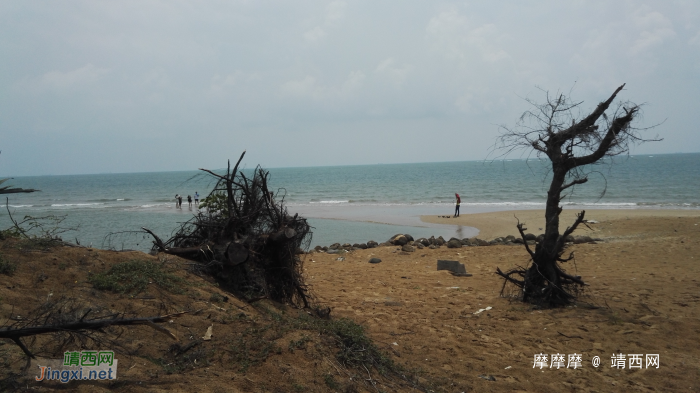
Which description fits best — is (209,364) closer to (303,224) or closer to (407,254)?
(303,224)

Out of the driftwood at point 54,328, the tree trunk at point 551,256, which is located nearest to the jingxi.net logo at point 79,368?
the driftwood at point 54,328

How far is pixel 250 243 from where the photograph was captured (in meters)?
6.31

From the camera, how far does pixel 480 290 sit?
30.8 ft

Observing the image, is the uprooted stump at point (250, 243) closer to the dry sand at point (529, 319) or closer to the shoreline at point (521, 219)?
the dry sand at point (529, 319)

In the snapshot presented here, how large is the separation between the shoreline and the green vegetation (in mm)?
16673

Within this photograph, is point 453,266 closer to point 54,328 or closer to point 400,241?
point 400,241

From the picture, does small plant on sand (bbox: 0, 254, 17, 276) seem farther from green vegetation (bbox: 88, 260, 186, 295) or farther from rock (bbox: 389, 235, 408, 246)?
rock (bbox: 389, 235, 408, 246)

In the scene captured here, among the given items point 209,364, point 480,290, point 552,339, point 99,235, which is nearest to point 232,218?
point 209,364

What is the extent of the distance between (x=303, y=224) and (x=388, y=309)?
2448 millimetres

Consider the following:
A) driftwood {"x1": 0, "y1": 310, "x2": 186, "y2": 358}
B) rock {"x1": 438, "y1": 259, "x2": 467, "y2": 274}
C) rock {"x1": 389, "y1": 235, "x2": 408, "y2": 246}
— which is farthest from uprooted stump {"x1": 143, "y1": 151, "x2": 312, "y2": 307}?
rock {"x1": 389, "y1": 235, "x2": 408, "y2": 246}

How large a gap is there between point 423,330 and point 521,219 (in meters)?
20.6

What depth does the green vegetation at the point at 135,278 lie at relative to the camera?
4715mm

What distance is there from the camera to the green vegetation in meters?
4.71

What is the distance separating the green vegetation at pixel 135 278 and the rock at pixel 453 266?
7.72m
